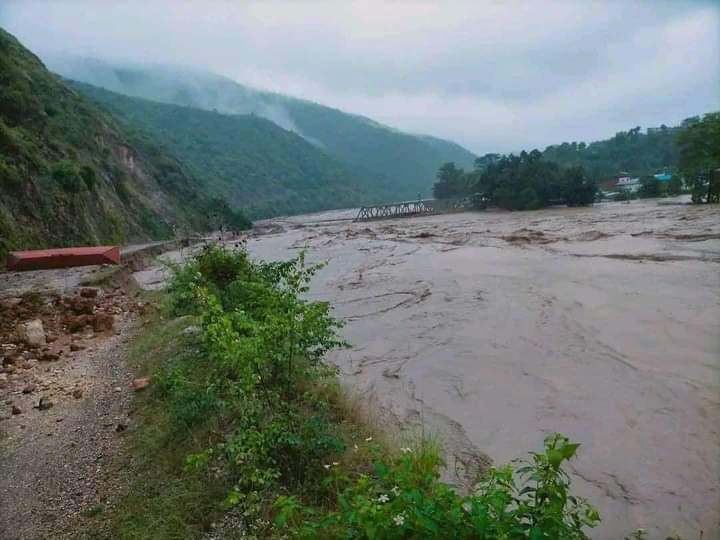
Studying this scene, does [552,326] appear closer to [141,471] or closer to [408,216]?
[141,471]

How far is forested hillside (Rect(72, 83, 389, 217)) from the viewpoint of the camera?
8331 centimetres

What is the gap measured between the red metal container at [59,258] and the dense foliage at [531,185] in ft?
125

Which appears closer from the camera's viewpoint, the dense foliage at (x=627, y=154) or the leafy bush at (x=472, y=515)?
the leafy bush at (x=472, y=515)

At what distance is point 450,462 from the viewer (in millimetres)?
4770

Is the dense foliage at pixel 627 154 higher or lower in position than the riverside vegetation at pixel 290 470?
higher

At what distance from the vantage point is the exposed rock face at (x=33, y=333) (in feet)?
24.6

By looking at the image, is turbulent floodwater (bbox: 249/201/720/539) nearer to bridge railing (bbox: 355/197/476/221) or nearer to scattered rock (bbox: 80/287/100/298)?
scattered rock (bbox: 80/287/100/298)

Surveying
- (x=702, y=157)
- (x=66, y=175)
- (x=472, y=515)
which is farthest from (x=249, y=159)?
(x=472, y=515)

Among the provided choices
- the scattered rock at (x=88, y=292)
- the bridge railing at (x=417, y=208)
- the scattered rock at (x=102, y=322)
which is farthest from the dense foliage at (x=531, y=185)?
the scattered rock at (x=102, y=322)

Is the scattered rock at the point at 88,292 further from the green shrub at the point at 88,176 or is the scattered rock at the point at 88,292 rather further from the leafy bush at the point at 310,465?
the green shrub at the point at 88,176

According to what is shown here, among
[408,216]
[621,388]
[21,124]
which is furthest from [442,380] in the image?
[408,216]

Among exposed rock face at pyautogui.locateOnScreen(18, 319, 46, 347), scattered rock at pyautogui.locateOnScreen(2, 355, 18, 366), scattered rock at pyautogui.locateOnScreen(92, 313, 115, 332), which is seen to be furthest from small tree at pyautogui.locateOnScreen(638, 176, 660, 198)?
scattered rock at pyautogui.locateOnScreen(2, 355, 18, 366)

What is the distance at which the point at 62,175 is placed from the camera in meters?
21.2

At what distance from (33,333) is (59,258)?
8.62 metres
